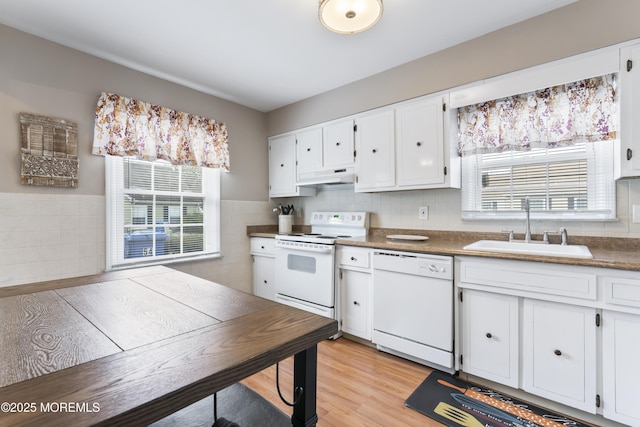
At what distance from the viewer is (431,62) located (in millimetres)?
2523

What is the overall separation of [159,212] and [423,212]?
254 centimetres

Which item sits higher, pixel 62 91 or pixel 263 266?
pixel 62 91

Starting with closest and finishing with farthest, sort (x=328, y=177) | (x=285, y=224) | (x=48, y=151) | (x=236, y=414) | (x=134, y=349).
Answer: (x=134, y=349), (x=236, y=414), (x=48, y=151), (x=328, y=177), (x=285, y=224)

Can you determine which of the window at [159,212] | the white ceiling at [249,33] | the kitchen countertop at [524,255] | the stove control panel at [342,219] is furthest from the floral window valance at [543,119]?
the window at [159,212]

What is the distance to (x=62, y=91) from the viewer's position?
2299 millimetres

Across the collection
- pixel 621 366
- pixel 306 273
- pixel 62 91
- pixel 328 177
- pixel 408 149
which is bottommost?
pixel 621 366

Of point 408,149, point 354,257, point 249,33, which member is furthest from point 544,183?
point 249,33

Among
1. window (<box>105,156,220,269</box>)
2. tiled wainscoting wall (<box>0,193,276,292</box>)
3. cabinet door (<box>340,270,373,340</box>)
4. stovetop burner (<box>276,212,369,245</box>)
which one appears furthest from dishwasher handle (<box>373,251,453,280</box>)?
tiled wainscoting wall (<box>0,193,276,292</box>)

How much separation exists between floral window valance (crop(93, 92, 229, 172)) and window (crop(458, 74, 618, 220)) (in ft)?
8.02

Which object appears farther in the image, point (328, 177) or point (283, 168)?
point (283, 168)

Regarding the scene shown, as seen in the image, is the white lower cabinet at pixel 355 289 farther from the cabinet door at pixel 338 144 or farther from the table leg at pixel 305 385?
the table leg at pixel 305 385

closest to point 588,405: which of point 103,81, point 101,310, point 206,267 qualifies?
point 101,310

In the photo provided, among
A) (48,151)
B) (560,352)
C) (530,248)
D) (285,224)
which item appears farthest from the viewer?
(285,224)

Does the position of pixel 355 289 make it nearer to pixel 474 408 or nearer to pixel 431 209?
pixel 431 209
